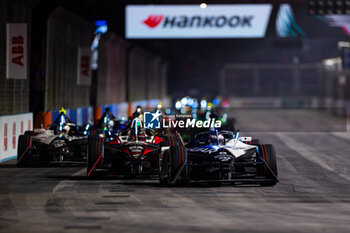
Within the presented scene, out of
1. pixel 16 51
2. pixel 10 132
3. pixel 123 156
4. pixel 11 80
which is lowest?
pixel 123 156

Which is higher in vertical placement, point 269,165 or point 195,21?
point 195,21

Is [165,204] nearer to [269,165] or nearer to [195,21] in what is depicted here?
[269,165]

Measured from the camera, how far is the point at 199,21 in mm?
41562

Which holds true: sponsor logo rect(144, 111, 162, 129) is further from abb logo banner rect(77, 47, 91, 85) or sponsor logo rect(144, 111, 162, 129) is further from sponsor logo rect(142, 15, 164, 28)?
sponsor logo rect(142, 15, 164, 28)

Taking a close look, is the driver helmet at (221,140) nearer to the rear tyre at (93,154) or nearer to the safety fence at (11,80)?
the rear tyre at (93,154)

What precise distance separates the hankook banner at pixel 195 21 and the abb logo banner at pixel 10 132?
18.0m

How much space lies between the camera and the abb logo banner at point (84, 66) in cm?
3322

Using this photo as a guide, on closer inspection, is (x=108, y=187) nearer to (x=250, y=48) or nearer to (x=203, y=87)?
(x=250, y=48)

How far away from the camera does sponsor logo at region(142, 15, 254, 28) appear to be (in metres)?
40.8

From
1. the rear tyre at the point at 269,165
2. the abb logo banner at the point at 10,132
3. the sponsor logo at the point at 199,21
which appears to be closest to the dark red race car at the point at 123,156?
the rear tyre at the point at 269,165

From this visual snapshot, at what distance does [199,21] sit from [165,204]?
96.9ft

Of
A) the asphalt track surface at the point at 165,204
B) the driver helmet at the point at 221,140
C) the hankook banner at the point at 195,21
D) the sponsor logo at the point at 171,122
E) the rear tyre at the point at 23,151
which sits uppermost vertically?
the hankook banner at the point at 195,21

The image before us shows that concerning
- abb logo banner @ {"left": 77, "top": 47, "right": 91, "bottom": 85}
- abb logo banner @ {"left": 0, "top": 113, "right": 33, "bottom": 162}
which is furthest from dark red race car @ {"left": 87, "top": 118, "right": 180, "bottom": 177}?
abb logo banner @ {"left": 77, "top": 47, "right": 91, "bottom": 85}

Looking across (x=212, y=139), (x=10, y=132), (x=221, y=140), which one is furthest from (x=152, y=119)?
(x=10, y=132)
